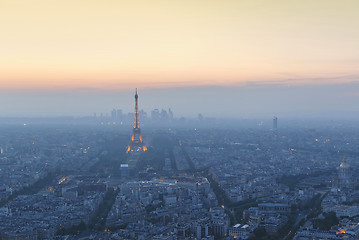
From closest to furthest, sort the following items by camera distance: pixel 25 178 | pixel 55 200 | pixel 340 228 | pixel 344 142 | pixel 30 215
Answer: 1. pixel 340 228
2. pixel 30 215
3. pixel 55 200
4. pixel 25 178
5. pixel 344 142

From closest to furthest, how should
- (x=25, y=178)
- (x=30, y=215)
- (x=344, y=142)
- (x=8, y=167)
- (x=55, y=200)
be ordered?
(x=30, y=215)
(x=55, y=200)
(x=25, y=178)
(x=8, y=167)
(x=344, y=142)

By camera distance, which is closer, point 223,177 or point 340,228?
point 340,228

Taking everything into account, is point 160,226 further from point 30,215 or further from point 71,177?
point 71,177

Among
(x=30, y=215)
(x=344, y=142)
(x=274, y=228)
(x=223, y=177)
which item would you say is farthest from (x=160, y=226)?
(x=344, y=142)

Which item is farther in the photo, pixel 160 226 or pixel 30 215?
pixel 30 215

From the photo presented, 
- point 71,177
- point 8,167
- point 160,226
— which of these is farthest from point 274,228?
point 8,167

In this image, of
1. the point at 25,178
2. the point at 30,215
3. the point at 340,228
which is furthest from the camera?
the point at 25,178

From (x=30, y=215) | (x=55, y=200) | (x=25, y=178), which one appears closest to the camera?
(x=30, y=215)

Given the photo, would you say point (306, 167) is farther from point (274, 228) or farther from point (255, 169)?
point (274, 228)
